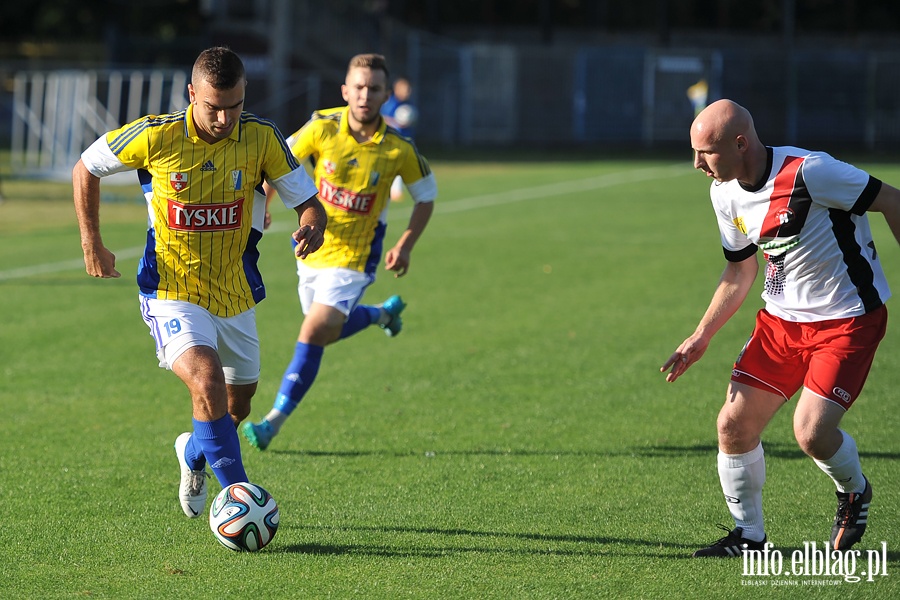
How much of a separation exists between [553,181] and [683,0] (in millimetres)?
→ 26491

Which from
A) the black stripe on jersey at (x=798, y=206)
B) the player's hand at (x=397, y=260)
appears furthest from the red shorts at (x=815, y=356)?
the player's hand at (x=397, y=260)

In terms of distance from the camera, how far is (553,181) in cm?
2641

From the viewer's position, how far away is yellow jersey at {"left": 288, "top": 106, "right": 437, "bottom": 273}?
7113 mm

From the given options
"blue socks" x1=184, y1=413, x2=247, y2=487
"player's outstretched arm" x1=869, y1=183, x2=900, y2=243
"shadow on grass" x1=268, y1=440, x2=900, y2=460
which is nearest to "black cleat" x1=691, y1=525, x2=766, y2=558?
"player's outstretched arm" x1=869, y1=183, x2=900, y2=243

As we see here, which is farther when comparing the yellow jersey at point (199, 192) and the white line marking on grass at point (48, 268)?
the white line marking on grass at point (48, 268)

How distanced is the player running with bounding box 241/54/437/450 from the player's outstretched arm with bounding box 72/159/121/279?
2.02 meters

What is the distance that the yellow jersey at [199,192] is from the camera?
505 centimetres

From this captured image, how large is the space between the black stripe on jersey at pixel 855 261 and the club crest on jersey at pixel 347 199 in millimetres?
3250

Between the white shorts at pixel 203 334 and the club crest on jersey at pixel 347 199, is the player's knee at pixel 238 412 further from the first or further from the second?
the club crest on jersey at pixel 347 199

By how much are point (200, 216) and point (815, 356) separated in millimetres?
2750

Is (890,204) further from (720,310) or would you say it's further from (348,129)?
(348,129)

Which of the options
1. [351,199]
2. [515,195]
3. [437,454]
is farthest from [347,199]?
[515,195]

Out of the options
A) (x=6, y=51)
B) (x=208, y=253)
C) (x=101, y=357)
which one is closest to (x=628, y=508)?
(x=208, y=253)

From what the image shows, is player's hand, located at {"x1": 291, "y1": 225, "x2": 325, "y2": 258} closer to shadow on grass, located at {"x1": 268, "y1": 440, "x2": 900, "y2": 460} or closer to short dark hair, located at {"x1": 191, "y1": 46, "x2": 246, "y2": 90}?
short dark hair, located at {"x1": 191, "y1": 46, "x2": 246, "y2": 90}
